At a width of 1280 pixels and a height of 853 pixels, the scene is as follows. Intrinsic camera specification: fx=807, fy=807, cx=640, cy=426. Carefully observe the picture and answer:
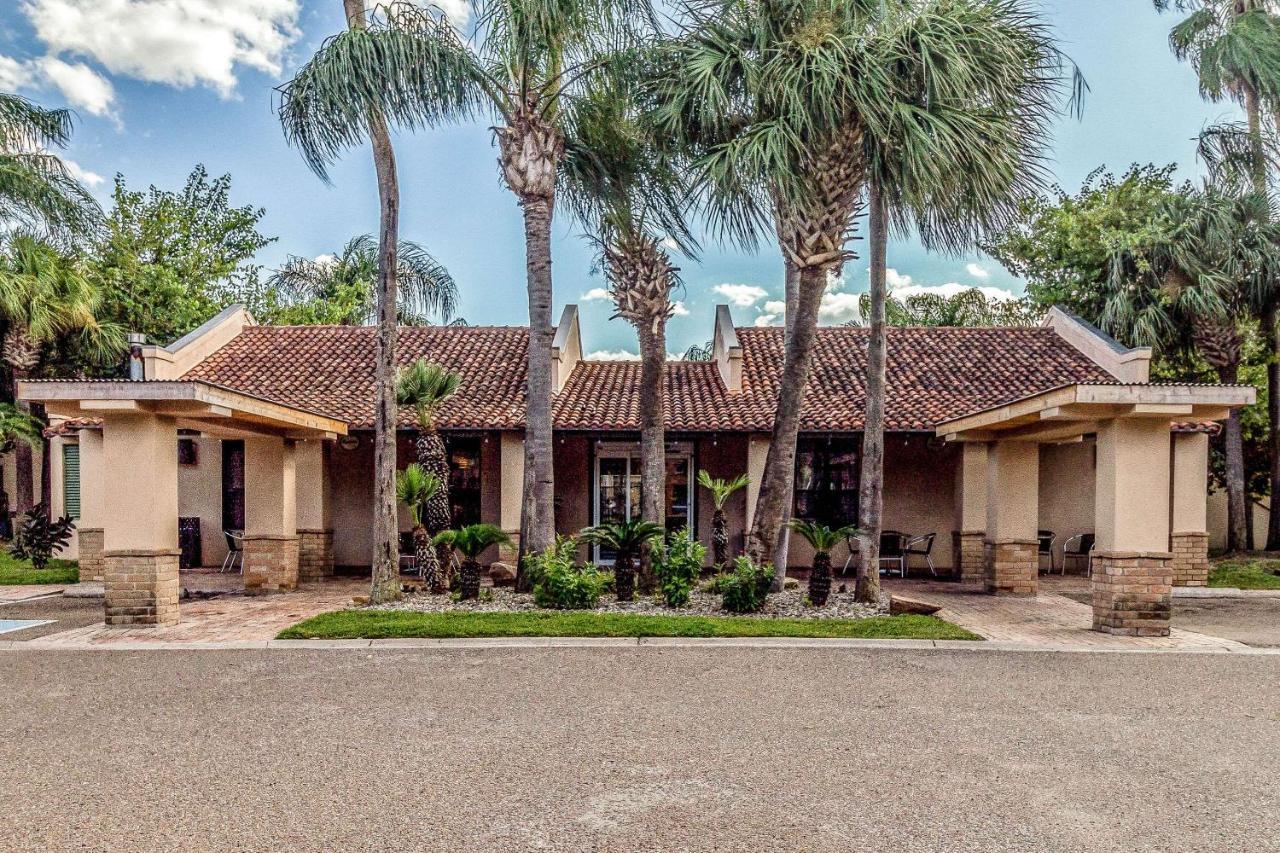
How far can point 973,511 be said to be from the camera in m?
14.5

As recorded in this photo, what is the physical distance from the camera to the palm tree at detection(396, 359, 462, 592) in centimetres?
1202

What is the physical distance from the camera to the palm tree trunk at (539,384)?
11.3 metres

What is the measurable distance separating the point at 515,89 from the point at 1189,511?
525 inches

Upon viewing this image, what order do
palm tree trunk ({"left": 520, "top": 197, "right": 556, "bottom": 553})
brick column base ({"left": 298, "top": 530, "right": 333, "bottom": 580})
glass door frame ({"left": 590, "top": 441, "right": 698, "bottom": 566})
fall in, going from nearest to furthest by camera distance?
palm tree trunk ({"left": 520, "top": 197, "right": 556, "bottom": 553}), brick column base ({"left": 298, "top": 530, "right": 333, "bottom": 580}), glass door frame ({"left": 590, "top": 441, "right": 698, "bottom": 566})

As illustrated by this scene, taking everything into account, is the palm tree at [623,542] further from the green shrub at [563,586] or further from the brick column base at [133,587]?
the brick column base at [133,587]

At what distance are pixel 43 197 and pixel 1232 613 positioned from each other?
23477 millimetres

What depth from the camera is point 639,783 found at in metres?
4.77

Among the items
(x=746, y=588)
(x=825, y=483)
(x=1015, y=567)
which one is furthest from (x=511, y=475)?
(x=1015, y=567)

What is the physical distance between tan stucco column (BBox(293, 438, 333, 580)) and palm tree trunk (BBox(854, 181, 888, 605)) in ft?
31.1

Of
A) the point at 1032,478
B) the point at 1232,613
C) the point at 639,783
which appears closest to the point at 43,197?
the point at 639,783

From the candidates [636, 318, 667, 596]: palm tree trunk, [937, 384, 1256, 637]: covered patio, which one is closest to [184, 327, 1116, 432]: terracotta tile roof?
[636, 318, 667, 596]: palm tree trunk

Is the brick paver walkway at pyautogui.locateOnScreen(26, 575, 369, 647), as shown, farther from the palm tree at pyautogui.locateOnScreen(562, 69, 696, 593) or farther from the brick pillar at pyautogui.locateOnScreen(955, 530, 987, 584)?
the brick pillar at pyautogui.locateOnScreen(955, 530, 987, 584)

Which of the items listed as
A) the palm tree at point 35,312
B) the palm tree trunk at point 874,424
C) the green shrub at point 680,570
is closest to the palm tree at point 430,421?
the green shrub at point 680,570

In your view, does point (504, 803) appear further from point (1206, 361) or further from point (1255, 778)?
point (1206, 361)
